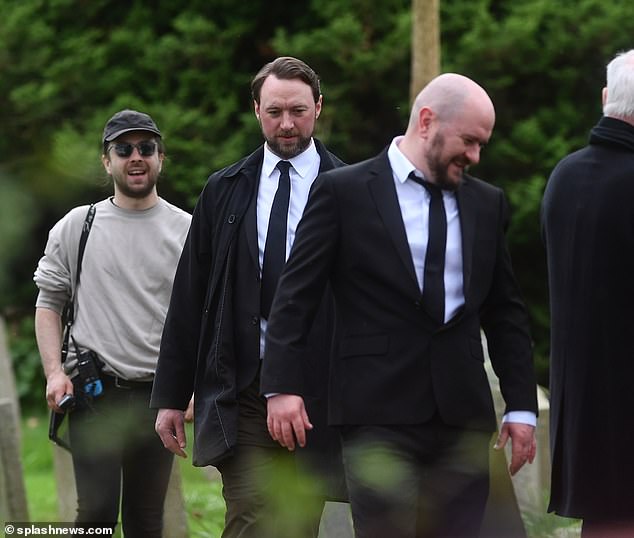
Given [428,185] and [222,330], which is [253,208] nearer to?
[222,330]

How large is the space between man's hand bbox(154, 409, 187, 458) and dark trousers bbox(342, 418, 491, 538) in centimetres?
93

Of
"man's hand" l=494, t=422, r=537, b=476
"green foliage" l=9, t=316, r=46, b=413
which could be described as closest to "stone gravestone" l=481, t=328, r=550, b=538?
"man's hand" l=494, t=422, r=537, b=476

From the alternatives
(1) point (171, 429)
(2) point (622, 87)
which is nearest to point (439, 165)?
(2) point (622, 87)

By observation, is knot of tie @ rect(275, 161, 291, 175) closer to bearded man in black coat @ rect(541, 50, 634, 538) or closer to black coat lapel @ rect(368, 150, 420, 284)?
black coat lapel @ rect(368, 150, 420, 284)

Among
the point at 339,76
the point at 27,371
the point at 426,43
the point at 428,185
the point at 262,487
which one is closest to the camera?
the point at 428,185

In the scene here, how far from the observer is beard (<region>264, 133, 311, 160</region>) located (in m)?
4.90

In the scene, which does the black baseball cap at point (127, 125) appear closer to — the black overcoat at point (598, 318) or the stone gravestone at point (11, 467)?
the black overcoat at point (598, 318)

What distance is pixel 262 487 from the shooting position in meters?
4.66

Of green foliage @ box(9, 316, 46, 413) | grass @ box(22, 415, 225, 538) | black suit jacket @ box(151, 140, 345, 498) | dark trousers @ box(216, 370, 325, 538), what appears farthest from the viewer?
green foliage @ box(9, 316, 46, 413)

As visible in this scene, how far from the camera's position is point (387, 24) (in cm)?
1305

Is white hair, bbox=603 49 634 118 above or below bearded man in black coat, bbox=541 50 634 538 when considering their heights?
above

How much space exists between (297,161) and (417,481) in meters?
1.41

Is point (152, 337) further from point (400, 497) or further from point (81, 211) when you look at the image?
point (400, 497)

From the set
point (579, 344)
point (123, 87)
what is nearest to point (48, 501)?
point (123, 87)
